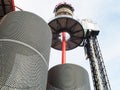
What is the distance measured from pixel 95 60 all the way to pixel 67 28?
931 cm

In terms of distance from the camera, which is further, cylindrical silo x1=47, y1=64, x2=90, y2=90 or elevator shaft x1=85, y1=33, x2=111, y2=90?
elevator shaft x1=85, y1=33, x2=111, y2=90

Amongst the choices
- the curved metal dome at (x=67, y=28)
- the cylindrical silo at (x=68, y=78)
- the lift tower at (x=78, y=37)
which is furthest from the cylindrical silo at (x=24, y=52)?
the curved metal dome at (x=67, y=28)

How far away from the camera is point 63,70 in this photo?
13.8m

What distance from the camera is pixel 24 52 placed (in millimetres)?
7746

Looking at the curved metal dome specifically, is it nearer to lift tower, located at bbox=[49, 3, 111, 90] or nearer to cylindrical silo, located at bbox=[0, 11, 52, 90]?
lift tower, located at bbox=[49, 3, 111, 90]

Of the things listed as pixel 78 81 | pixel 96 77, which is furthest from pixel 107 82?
pixel 78 81

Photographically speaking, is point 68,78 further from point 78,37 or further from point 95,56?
point 95,56

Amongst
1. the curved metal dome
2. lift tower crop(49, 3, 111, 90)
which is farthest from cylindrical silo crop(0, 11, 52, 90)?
the curved metal dome

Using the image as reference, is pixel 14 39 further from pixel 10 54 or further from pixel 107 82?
pixel 107 82

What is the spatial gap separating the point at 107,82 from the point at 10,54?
28205 millimetres

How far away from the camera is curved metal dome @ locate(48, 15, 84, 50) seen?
28.8 metres

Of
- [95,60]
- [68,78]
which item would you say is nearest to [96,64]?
[95,60]

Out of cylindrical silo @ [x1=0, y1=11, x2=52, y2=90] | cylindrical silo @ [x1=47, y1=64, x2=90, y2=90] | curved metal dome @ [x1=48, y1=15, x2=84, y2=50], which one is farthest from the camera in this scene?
curved metal dome @ [x1=48, y1=15, x2=84, y2=50]

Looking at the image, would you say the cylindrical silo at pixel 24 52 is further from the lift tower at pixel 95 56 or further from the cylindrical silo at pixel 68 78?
the lift tower at pixel 95 56
